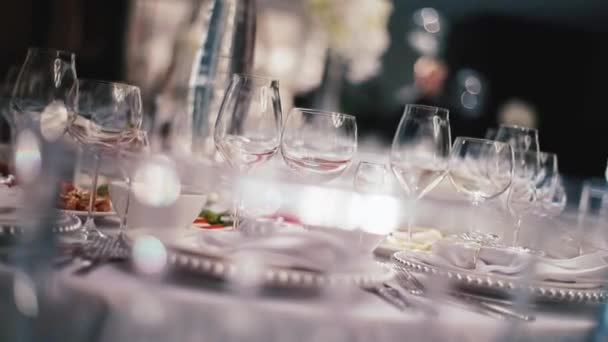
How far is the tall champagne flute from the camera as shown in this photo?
3.04ft

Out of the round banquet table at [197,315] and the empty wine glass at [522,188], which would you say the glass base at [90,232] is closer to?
the round banquet table at [197,315]

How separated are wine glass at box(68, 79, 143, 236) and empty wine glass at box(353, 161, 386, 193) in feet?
1.09

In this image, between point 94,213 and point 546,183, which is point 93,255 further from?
point 546,183

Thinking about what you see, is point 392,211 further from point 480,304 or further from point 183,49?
point 183,49

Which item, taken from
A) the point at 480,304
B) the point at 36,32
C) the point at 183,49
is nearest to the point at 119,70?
the point at 36,32

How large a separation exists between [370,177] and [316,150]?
111 millimetres

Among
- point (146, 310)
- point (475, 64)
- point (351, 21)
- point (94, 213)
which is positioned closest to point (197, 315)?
point (146, 310)

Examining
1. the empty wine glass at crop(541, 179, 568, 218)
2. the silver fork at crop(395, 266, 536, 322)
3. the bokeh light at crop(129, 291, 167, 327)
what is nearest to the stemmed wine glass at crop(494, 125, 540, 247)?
the empty wine glass at crop(541, 179, 568, 218)

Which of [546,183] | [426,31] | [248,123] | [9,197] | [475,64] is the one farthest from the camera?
[475,64]

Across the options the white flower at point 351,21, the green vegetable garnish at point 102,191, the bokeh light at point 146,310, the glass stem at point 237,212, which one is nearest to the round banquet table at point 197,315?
the bokeh light at point 146,310

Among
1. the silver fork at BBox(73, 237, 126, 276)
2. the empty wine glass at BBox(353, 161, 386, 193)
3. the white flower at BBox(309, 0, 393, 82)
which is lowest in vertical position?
the silver fork at BBox(73, 237, 126, 276)

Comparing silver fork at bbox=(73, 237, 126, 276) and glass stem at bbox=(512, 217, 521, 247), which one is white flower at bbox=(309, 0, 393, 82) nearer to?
glass stem at bbox=(512, 217, 521, 247)

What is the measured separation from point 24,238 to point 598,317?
615 millimetres

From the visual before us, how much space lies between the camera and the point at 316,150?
3.10 ft
